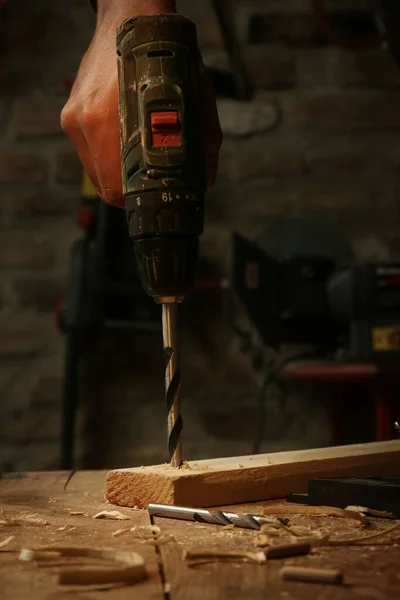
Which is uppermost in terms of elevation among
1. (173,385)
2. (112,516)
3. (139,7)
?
(139,7)

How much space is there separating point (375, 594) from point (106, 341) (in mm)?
2205

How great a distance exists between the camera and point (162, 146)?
925 millimetres

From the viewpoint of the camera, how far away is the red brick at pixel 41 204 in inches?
110

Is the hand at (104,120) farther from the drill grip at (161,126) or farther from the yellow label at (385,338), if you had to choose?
the yellow label at (385,338)

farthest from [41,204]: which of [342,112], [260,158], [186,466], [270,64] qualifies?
[186,466]

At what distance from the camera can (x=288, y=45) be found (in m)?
2.85

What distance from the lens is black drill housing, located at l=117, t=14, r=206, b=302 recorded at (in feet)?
3.04

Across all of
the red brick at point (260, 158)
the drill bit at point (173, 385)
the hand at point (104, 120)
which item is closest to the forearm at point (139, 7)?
the hand at point (104, 120)

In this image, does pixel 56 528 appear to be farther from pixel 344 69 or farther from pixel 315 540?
pixel 344 69

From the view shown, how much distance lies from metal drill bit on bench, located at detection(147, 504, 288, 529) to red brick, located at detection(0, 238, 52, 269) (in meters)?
2.00

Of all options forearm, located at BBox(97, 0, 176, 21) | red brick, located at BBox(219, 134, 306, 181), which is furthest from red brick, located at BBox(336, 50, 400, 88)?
forearm, located at BBox(97, 0, 176, 21)

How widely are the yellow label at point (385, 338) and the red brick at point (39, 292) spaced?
3.75 feet

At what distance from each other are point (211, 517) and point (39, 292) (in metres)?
2.05

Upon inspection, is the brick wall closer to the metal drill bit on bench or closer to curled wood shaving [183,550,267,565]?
the metal drill bit on bench
